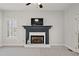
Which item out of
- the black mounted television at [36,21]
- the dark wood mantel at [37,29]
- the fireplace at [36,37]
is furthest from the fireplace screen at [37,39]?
the black mounted television at [36,21]

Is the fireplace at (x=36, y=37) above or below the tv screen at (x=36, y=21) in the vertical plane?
below

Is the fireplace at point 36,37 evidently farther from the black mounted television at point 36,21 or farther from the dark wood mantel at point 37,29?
the black mounted television at point 36,21

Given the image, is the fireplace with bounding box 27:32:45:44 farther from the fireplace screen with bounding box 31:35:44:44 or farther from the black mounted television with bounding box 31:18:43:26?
the black mounted television with bounding box 31:18:43:26

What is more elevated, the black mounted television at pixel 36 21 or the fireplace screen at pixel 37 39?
the black mounted television at pixel 36 21

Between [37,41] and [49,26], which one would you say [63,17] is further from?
[37,41]

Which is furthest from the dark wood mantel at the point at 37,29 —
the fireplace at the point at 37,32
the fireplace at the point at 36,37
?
the fireplace at the point at 36,37

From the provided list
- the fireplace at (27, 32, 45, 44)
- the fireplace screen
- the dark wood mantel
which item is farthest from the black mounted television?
the fireplace screen

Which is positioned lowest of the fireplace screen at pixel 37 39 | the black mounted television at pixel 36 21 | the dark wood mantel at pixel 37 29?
the fireplace screen at pixel 37 39

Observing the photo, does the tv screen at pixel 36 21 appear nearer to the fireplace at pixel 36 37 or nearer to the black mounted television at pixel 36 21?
the black mounted television at pixel 36 21

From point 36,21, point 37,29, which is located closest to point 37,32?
point 37,29

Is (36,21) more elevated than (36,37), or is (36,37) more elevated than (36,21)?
(36,21)

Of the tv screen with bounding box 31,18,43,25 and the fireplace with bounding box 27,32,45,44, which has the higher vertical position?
the tv screen with bounding box 31,18,43,25

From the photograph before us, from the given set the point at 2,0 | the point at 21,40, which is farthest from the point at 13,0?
the point at 21,40

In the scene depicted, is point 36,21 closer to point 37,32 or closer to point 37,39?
point 37,32
